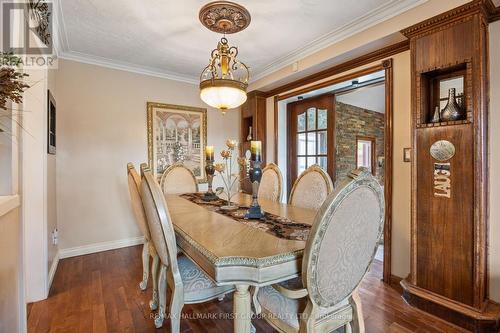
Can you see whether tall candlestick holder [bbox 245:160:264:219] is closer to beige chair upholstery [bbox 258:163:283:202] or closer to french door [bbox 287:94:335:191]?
beige chair upholstery [bbox 258:163:283:202]

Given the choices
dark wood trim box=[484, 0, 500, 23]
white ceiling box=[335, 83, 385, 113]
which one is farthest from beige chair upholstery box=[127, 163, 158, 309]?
white ceiling box=[335, 83, 385, 113]

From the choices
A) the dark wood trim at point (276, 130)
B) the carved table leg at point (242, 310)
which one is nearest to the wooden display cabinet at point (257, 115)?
the dark wood trim at point (276, 130)

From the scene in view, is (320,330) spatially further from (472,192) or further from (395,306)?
(472,192)

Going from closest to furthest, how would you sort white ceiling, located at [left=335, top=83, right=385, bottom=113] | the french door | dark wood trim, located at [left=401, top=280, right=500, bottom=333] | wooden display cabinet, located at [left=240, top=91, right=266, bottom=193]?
1. dark wood trim, located at [left=401, top=280, right=500, bottom=333]
2. the french door
3. wooden display cabinet, located at [left=240, top=91, right=266, bottom=193]
4. white ceiling, located at [left=335, top=83, right=385, bottom=113]

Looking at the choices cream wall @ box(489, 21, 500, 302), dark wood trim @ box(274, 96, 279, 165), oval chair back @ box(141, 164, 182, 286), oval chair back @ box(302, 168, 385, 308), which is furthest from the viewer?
dark wood trim @ box(274, 96, 279, 165)

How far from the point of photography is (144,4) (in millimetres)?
2059

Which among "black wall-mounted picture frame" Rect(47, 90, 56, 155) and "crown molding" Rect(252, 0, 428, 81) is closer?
"crown molding" Rect(252, 0, 428, 81)

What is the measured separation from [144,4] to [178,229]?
1847 millimetres

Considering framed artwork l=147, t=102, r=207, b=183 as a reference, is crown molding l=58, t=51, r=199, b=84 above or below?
above

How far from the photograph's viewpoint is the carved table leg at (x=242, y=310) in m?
1.11

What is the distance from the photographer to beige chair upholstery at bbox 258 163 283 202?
2.59 meters

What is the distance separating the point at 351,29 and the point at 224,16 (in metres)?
1.26

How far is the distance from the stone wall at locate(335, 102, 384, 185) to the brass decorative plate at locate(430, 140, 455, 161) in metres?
1.98

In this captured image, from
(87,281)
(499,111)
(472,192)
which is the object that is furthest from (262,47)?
(87,281)
